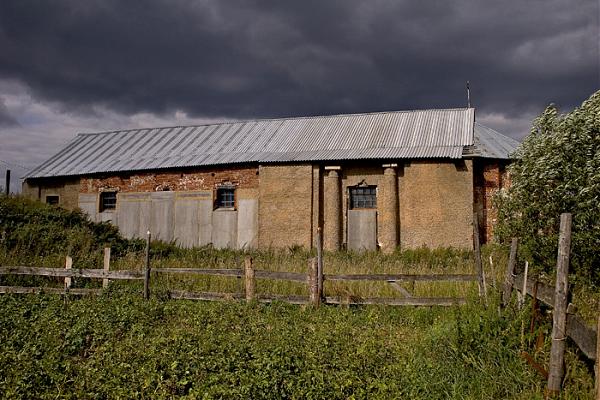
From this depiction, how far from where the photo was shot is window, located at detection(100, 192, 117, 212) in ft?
77.5

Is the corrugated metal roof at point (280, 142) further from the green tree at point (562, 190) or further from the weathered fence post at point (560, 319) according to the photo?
the weathered fence post at point (560, 319)

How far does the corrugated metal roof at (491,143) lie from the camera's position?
18.7 metres

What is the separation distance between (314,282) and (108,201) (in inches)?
659

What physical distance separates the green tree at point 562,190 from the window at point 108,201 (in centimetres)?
1783

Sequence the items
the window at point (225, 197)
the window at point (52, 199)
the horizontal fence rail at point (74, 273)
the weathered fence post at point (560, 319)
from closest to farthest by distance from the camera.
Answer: the weathered fence post at point (560, 319) < the horizontal fence rail at point (74, 273) < the window at point (225, 197) < the window at point (52, 199)

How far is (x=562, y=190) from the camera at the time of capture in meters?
10.7

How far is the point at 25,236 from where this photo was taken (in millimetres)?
14562

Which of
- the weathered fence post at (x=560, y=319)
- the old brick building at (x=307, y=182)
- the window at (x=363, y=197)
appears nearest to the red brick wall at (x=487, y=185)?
the old brick building at (x=307, y=182)

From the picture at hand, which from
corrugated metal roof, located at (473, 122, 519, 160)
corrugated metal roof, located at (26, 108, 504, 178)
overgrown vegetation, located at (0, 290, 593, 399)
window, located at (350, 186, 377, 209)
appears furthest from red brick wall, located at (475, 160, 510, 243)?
overgrown vegetation, located at (0, 290, 593, 399)

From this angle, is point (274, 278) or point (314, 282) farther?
point (274, 278)

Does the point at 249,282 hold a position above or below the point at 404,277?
below

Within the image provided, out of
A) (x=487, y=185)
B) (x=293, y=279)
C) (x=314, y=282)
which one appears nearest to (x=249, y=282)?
(x=293, y=279)

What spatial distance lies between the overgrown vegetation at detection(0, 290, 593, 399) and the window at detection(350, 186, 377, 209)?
413 inches

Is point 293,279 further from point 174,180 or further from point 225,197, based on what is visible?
point 174,180
